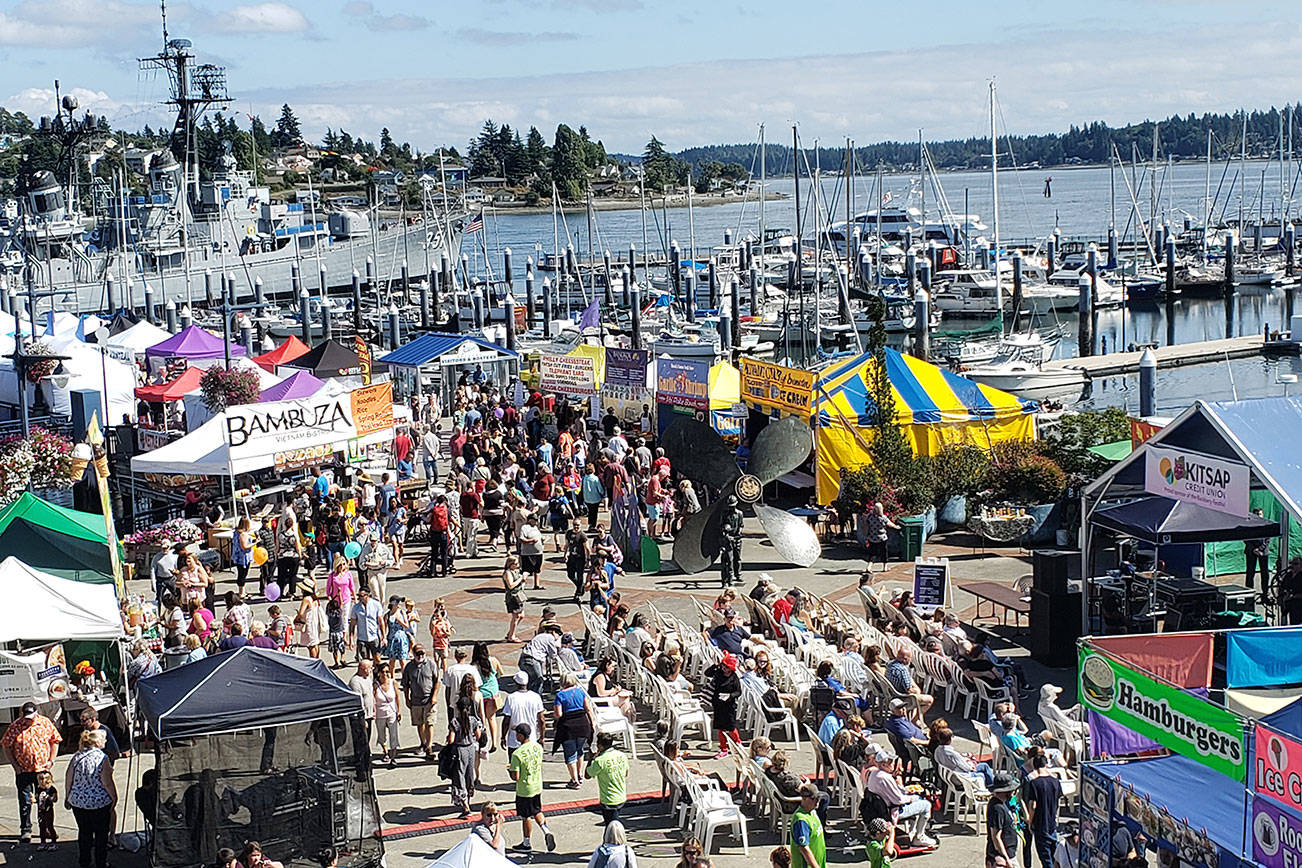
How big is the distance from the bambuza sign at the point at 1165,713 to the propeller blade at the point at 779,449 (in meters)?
9.19

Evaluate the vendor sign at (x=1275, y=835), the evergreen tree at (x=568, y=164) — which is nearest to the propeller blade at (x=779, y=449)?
the vendor sign at (x=1275, y=835)

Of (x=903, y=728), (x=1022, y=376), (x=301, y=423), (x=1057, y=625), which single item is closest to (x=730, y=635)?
(x=903, y=728)

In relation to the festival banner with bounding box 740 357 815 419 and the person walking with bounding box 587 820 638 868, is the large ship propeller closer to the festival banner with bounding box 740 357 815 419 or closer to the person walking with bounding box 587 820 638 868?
the festival banner with bounding box 740 357 815 419

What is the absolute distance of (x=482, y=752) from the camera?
13.6 m

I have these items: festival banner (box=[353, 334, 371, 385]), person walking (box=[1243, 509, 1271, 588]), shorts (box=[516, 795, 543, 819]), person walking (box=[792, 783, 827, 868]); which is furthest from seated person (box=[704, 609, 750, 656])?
festival banner (box=[353, 334, 371, 385])

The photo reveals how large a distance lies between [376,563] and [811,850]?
34.1 ft

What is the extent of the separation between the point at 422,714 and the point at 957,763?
5160 millimetres

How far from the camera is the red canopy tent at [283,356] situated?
33469 millimetres

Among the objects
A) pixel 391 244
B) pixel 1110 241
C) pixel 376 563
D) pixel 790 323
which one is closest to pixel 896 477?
pixel 376 563

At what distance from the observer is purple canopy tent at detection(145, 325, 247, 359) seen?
3444 cm

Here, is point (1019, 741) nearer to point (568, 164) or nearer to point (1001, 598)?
point (1001, 598)

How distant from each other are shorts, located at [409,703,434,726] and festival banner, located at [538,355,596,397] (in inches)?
600

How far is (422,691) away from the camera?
1412 cm

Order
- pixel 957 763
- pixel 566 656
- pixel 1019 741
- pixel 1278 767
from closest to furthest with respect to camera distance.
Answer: pixel 1278 767
pixel 1019 741
pixel 957 763
pixel 566 656
